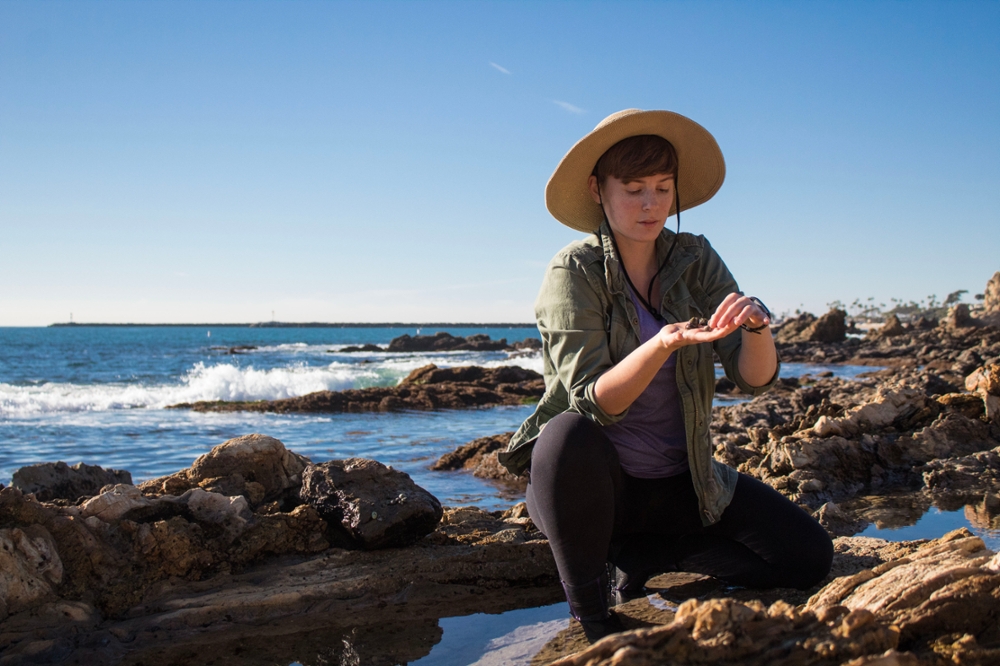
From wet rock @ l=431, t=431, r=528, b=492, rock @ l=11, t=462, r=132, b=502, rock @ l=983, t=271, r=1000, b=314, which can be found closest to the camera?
rock @ l=11, t=462, r=132, b=502

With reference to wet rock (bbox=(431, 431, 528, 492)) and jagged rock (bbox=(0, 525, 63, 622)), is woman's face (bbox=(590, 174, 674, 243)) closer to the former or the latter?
jagged rock (bbox=(0, 525, 63, 622))

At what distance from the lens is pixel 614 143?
2.70m

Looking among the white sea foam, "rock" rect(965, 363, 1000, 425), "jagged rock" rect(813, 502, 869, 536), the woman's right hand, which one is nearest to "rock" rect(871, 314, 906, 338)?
the white sea foam

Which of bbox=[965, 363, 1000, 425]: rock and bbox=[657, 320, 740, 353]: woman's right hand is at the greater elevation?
bbox=[657, 320, 740, 353]: woman's right hand

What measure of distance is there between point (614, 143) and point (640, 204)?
0.82 feet

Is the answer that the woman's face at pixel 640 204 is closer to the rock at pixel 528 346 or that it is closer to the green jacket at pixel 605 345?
the green jacket at pixel 605 345

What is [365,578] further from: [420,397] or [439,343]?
[439,343]

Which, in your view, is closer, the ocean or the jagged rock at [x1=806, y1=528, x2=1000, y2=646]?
the jagged rock at [x1=806, y1=528, x2=1000, y2=646]

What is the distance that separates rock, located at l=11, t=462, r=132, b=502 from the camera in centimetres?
429

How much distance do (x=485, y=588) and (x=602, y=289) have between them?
53.2 inches

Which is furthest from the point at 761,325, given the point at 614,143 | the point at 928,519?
the point at 928,519

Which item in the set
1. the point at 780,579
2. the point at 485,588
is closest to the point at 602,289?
the point at 780,579

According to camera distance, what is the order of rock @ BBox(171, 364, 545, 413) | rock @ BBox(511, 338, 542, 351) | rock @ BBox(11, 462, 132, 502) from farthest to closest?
1. rock @ BBox(511, 338, 542, 351)
2. rock @ BBox(171, 364, 545, 413)
3. rock @ BBox(11, 462, 132, 502)

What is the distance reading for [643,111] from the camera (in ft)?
8.61
